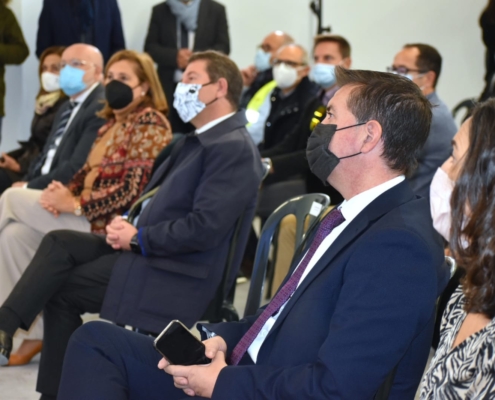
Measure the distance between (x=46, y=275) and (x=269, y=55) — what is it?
11.8ft

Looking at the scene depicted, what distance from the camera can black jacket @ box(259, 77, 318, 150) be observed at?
183 inches

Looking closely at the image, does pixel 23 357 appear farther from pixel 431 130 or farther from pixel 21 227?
pixel 431 130

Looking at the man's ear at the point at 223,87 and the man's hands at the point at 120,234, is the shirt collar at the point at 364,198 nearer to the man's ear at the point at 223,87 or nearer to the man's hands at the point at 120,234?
the man's hands at the point at 120,234

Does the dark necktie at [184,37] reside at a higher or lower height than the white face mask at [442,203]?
higher

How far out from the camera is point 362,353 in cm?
151

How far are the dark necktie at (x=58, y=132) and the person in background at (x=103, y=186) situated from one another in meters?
0.62

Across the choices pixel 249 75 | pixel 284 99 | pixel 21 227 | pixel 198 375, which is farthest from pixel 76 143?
pixel 198 375

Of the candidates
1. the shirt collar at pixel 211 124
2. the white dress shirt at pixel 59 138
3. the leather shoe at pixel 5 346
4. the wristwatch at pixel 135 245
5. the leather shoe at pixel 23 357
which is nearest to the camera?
the leather shoe at pixel 5 346

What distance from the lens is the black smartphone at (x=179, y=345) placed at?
1.70 meters

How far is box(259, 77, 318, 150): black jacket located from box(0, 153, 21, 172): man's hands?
1.55m

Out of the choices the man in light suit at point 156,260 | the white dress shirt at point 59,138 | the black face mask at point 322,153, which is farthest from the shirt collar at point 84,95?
the black face mask at point 322,153

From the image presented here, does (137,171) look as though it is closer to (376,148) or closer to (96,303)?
(96,303)

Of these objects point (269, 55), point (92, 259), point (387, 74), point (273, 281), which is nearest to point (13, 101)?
point (269, 55)

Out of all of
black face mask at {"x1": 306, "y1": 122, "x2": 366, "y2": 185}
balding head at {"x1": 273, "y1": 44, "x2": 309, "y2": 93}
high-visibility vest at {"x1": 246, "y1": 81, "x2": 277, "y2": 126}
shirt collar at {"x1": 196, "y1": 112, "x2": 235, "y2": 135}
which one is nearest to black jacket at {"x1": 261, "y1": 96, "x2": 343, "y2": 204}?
balding head at {"x1": 273, "y1": 44, "x2": 309, "y2": 93}
